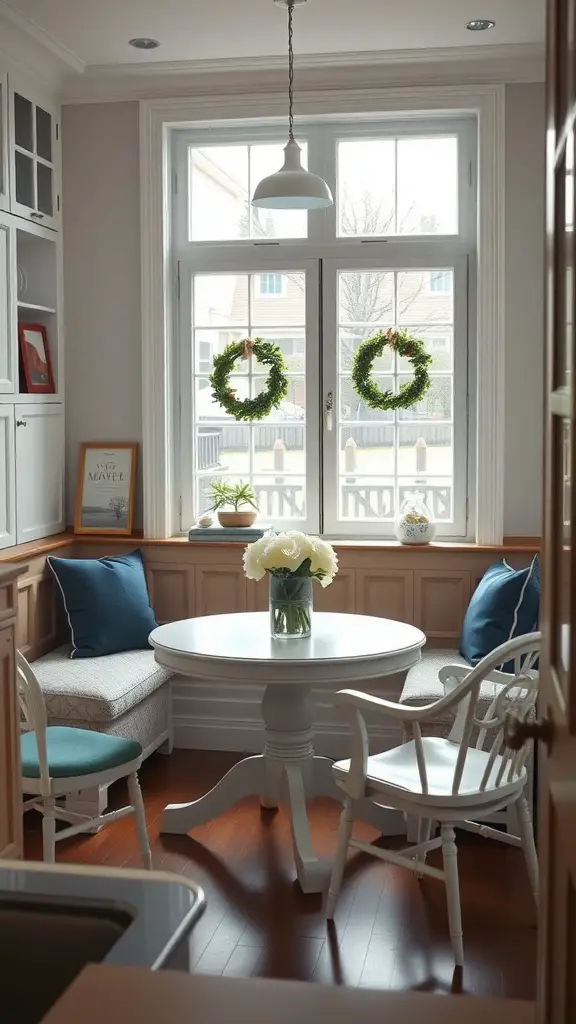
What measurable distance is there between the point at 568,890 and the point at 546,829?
211mm

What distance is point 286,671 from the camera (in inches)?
134

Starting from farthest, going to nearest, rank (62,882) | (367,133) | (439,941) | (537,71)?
(367,133), (537,71), (439,941), (62,882)

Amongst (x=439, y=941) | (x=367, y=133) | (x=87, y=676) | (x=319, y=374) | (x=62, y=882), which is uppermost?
(x=367, y=133)

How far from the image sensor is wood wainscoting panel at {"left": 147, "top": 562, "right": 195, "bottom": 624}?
5.05 metres

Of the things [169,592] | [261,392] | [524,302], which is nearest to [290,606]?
[169,592]

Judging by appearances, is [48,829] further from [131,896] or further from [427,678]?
[131,896]

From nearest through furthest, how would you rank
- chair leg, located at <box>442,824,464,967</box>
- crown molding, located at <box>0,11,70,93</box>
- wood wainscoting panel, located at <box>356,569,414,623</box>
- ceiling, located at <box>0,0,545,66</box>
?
1. chair leg, located at <box>442,824,464,967</box>
2. ceiling, located at <box>0,0,545,66</box>
3. crown molding, located at <box>0,11,70,93</box>
4. wood wainscoting panel, located at <box>356,569,414,623</box>

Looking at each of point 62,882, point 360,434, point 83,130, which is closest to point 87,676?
point 360,434

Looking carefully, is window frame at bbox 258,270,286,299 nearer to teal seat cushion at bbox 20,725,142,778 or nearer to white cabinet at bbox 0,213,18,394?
white cabinet at bbox 0,213,18,394

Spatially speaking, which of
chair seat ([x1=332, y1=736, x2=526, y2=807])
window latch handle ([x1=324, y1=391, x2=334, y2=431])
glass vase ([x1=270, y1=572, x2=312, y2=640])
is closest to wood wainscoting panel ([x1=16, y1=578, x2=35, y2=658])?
glass vase ([x1=270, y1=572, x2=312, y2=640])

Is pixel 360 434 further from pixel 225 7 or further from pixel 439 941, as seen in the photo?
pixel 439 941

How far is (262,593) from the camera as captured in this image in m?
4.96

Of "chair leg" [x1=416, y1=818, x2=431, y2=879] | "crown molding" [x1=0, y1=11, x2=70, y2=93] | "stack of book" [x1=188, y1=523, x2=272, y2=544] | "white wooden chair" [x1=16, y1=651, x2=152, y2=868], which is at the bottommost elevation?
"chair leg" [x1=416, y1=818, x2=431, y2=879]

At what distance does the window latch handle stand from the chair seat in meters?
1.94
